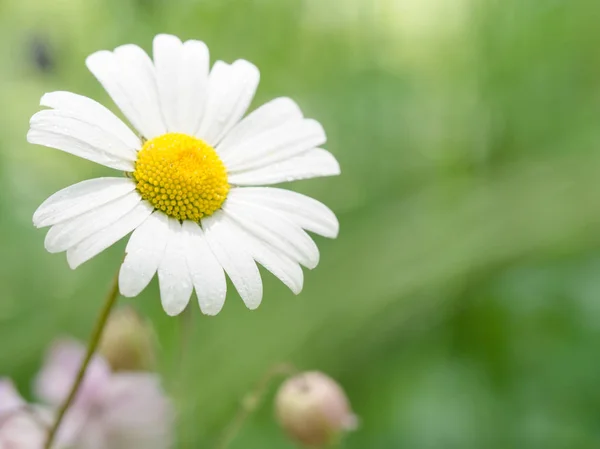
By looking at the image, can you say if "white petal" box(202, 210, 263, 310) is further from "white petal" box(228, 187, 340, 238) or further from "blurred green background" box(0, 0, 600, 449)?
"blurred green background" box(0, 0, 600, 449)

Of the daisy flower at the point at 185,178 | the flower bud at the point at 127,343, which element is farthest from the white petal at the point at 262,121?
the flower bud at the point at 127,343

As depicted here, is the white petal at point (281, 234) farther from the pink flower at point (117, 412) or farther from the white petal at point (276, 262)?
the pink flower at point (117, 412)

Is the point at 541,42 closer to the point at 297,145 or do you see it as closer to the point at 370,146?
the point at 370,146

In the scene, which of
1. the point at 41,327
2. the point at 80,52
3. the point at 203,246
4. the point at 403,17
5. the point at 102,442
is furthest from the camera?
the point at 403,17

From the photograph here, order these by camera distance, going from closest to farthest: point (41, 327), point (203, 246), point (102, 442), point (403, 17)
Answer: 1. point (203, 246)
2. point (102, 442)
3. point (41, 327)
4. point (403, 17)

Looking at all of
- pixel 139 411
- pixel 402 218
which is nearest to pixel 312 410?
pixel 139 411

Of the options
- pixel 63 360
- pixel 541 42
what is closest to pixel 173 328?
pixel 63 360

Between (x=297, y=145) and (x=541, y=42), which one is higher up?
(x=541, y=42)

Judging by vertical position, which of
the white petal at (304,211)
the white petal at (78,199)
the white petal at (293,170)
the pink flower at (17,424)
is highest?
the white petal at (293,170)
